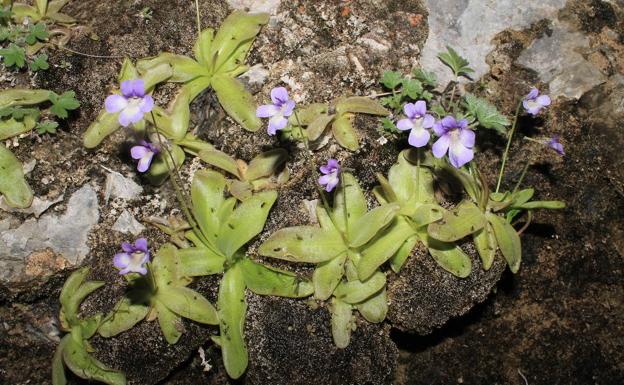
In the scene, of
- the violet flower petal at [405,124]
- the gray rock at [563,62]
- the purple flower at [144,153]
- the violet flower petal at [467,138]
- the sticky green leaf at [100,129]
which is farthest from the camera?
the gray rock at [563,62]

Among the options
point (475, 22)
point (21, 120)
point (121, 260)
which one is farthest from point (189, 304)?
point (475, 22)

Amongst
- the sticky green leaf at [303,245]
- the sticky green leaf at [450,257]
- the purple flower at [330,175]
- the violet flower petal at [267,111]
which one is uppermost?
the violet flower petal at [267,111]

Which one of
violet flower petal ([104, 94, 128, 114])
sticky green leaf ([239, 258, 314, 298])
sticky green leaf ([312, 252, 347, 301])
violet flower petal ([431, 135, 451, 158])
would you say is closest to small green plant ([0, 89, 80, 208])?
violet flower petal ([104, 94, 128, 114])

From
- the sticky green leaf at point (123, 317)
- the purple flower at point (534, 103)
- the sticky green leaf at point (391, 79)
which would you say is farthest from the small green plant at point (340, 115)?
the sticky green leaf at point (123, 317)

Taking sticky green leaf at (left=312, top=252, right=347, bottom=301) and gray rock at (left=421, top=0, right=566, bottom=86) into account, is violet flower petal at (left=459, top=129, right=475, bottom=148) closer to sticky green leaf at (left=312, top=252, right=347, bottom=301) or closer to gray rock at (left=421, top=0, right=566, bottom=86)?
sticky green leaf at (left=312, top=252, right=347, bottom=301)

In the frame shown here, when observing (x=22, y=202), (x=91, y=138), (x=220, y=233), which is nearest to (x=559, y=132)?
(x=220, y=233)

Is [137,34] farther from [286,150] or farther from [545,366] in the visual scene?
[545,366]

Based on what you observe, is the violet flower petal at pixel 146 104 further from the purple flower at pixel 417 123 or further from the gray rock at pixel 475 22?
the gray rock at pixel 475 22
